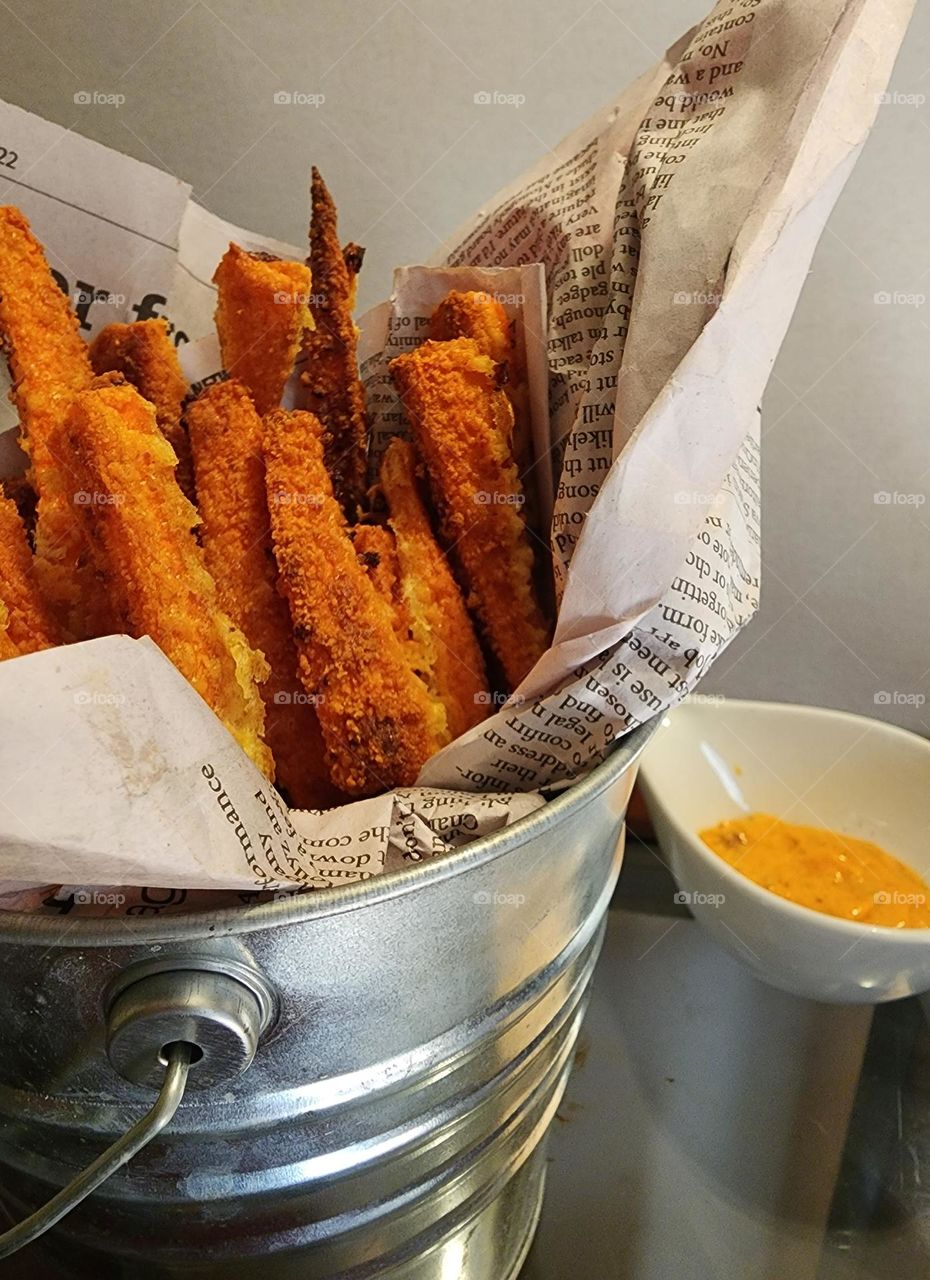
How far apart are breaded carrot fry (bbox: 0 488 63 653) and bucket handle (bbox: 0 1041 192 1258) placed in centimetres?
21

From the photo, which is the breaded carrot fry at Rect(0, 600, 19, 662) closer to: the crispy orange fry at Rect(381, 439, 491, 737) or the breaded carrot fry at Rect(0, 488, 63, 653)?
the breaded carrot fry at Rect(0, 488, 63, 653)

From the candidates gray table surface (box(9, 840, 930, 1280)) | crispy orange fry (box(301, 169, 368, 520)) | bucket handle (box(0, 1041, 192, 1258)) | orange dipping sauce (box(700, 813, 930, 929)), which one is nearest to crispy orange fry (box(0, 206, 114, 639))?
crispy orange fry (box(301, 169, 368, 520))

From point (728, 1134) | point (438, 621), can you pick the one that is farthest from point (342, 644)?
point (728, 1134)

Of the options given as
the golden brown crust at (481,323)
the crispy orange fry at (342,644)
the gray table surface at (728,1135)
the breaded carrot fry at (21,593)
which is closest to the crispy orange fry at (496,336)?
the golden brown crust at (481,323)

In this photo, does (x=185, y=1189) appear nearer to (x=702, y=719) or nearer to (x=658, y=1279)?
(x=658, y=1279)

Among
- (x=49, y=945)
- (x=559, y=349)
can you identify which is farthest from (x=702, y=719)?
(x=49, y=945)

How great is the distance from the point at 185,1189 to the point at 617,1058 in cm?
32

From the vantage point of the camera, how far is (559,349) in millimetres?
554

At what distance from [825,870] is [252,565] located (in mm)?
460

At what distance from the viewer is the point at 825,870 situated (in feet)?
2.35

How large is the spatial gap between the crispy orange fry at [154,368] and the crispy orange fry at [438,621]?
13 centimetres

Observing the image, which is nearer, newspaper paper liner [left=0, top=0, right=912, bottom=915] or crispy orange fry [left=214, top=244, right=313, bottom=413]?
newspaper paper liner [left=0, top=0, right=912, bottom=915]

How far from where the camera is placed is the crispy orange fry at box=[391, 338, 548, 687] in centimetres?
54

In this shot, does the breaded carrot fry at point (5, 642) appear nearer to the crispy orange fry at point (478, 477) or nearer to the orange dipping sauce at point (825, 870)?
the crispy orange fry at point (478, 477)
